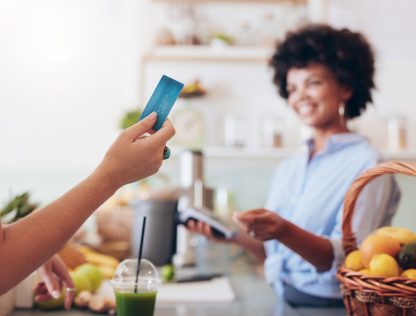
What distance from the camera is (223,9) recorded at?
270 cm

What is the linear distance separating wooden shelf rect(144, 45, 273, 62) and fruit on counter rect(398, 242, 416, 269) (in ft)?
5.77

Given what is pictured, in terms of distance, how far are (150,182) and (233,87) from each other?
0.65 m

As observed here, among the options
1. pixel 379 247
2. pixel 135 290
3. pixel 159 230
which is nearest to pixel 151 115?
pixel 135 290

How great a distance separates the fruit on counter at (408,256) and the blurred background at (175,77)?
5.40 ft

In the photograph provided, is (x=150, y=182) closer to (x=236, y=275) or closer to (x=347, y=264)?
(x=236, y=275)

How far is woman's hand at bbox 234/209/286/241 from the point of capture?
3.69 ft

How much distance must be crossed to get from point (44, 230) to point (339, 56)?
112cm

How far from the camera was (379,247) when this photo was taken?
0.94 metres

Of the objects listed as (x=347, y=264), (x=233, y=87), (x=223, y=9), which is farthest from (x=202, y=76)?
(x=347, y=264)

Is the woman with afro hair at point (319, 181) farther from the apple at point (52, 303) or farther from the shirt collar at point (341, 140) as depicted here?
the apple at point (52, 303)

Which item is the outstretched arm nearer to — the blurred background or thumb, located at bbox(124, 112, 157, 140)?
thumb, located at bbox(124, 112, 157, 140)

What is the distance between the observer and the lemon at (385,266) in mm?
907

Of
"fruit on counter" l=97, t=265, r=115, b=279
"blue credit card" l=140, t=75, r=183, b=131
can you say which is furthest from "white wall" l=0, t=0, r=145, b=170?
"blue credit card" l=140, t=75, r=183, b=131

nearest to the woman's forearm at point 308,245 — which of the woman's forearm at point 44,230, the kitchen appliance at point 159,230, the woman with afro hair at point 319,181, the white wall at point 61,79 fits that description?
the woman with afro hair at point 319,181
